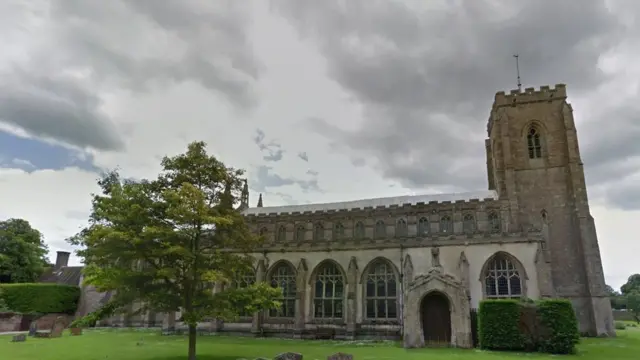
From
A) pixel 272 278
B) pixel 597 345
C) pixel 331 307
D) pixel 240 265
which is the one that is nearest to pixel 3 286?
pixel 272 278

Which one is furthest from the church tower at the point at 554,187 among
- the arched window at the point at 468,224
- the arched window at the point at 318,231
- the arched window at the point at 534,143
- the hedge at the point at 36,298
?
the hedge at the point at 36,298

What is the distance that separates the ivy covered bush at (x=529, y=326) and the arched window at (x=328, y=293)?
12075 mm

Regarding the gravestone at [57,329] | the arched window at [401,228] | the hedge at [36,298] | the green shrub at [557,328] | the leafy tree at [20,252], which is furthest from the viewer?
the leafy tree at [20,252]

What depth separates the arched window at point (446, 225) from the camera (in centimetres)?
3581

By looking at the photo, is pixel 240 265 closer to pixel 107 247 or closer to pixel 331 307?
Result: pixel 107 247

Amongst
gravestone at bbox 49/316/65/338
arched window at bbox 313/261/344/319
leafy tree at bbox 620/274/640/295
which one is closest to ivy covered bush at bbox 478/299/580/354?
arched window at bbox 313/261/344/319

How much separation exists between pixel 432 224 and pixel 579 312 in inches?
487

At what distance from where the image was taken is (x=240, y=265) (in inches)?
733

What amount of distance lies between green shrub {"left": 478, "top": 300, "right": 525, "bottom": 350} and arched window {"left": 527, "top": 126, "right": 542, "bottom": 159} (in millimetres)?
19121

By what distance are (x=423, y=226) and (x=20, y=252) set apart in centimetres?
4165

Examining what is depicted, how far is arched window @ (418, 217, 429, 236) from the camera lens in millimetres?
36375

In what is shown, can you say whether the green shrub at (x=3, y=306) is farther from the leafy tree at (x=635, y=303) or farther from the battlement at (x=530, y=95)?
→ the leafy tree at (x=635, y=303)

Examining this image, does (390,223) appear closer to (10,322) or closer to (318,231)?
(318,231)

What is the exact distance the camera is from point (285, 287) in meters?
34.0
